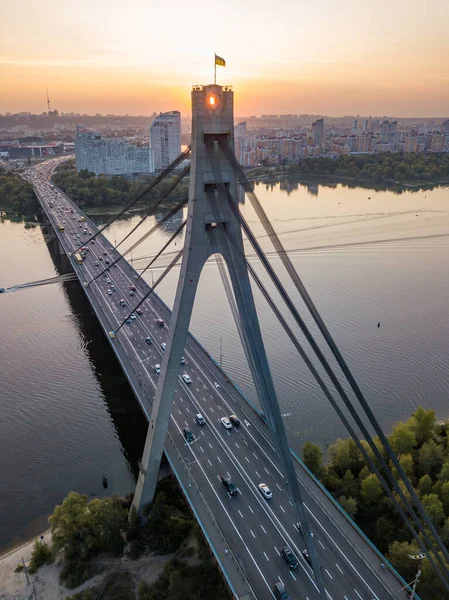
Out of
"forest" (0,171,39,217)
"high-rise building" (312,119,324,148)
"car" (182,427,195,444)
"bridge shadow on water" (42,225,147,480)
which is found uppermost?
"high-rise building" (312,119,324,148)

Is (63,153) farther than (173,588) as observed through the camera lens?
Yes

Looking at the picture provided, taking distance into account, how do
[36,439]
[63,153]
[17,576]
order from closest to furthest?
1. [17,576]
2. [36,439]
3. [63,153]

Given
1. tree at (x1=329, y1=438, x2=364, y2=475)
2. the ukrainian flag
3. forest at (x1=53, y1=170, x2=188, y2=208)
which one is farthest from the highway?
forest at (x1=53, y1=170, x2=188, y2=208)

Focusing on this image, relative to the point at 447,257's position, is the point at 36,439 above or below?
below

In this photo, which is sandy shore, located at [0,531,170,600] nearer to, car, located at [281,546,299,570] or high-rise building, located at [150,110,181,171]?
car, located at [281,546,299,570]

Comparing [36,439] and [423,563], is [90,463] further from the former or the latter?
[423,563]

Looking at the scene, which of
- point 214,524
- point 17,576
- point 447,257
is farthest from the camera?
point 447,257

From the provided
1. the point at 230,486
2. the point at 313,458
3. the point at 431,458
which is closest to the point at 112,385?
the point at 230,486

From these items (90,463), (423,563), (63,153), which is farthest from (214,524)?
(63,153)
